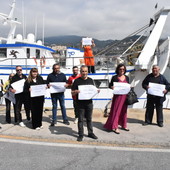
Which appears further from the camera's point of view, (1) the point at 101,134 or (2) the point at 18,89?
(2) the point at 18,89

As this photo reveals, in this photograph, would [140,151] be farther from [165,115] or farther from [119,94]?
[165,115]

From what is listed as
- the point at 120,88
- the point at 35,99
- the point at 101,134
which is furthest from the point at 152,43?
the point at 35,99

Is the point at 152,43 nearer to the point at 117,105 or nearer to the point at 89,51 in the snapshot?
the point at 89,51

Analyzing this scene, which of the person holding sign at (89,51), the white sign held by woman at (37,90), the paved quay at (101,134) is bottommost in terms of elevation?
the paved quay at (101,134)

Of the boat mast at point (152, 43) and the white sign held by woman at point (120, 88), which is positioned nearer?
the white sign held by woman at point (120, 88)

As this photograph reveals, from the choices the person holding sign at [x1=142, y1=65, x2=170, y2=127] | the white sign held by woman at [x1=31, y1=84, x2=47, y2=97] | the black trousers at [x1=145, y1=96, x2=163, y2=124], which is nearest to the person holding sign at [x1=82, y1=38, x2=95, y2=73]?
the person holding sign at [x1=142, y1=65, x2=170, y2=127]

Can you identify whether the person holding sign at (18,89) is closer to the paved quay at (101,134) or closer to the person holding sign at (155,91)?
the paved quay at (101,134)

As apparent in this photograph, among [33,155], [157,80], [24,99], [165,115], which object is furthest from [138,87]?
[33,155]

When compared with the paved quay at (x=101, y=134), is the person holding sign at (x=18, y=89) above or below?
above

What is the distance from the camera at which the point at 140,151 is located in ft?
12.3

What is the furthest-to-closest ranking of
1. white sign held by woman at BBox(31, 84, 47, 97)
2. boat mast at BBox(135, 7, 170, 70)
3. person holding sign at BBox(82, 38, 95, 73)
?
person holding sign at BBox(82, 38, 95, 73)
boat mast at BBox(135, 7, 170, 70)
white sign held by woman at BBox(31, 84, 47, 97)

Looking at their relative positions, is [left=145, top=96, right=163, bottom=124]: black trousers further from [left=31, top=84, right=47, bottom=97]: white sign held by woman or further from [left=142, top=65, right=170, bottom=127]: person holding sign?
[left=31, top=84, right=47, bottom=97]: white sign held by woman

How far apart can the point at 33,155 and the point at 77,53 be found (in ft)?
34.0

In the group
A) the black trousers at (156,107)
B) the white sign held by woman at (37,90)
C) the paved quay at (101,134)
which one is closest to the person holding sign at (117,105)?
the paved quay at (101,134)
